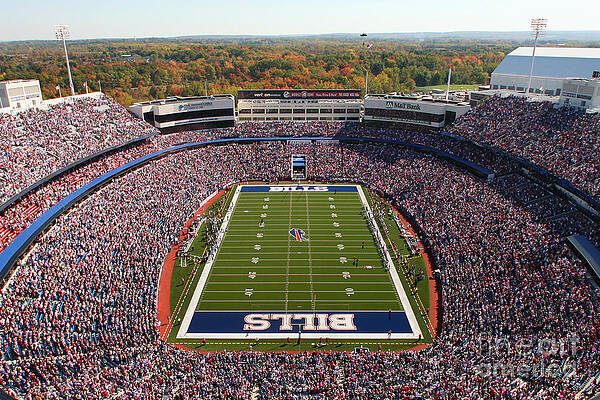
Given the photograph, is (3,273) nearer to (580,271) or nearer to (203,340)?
(203,340)

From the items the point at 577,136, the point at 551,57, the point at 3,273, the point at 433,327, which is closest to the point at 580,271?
the point at 433,327

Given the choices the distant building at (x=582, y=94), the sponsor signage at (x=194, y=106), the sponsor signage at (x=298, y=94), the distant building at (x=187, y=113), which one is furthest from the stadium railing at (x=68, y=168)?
the distant building at (x=582, y=94)

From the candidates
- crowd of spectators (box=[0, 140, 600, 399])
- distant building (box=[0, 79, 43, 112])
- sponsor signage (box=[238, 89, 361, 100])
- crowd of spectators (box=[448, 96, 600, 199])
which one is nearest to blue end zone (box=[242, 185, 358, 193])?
crowd of spectators (box=[0, 140, 600, 399])

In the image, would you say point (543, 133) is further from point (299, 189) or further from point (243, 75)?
point (243, 75)

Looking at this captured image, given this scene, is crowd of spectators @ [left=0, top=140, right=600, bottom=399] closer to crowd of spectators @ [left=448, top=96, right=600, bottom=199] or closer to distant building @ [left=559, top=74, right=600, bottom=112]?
crowd of spectators @ [left=448, top=96, right=600, bottom=199]

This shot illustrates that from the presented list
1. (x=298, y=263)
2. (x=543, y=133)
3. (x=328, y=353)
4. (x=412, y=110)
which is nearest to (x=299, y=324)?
(x=328, y=353)

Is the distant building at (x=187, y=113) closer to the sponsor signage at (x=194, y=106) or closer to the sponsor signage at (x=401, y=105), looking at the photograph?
the sponsor signage at (x=194, y=106)
